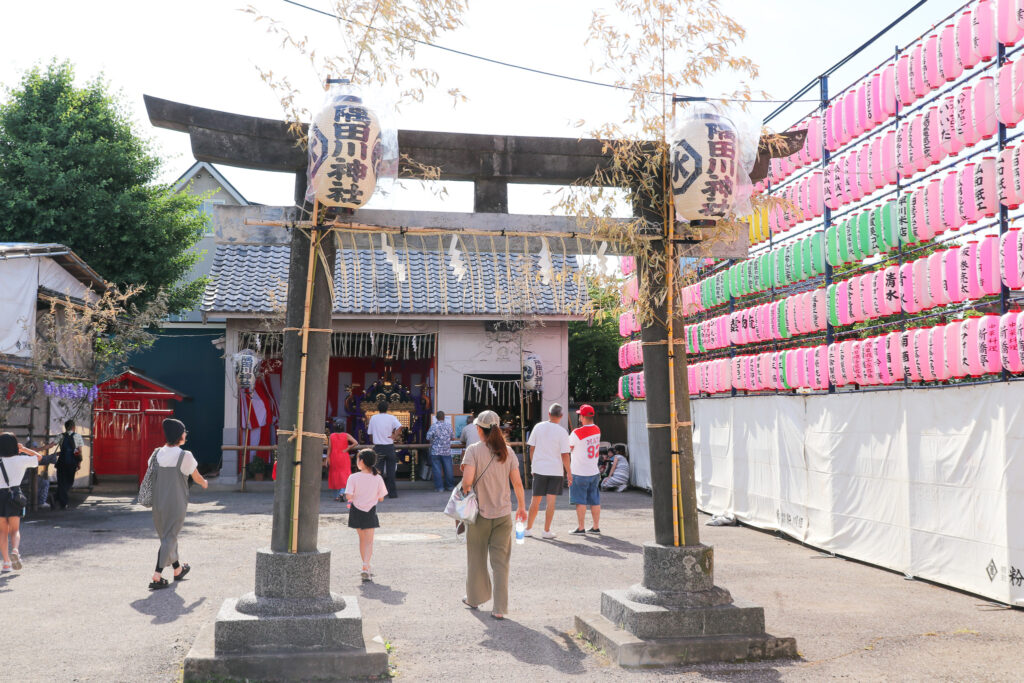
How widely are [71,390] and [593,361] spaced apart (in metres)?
14.7

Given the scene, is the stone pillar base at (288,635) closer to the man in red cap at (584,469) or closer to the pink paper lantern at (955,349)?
the pink paper lantern at (955,349)

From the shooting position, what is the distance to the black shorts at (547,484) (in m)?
11.5

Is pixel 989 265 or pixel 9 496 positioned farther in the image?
pixel 9 496

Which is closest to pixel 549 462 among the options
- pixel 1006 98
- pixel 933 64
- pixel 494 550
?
pixel 494 550

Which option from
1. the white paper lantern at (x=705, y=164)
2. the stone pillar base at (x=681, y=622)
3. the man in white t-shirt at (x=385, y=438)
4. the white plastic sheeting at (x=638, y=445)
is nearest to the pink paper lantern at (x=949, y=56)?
the white paper lantern at (x=705, y=164)

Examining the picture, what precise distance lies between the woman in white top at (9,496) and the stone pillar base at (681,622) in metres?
6.54

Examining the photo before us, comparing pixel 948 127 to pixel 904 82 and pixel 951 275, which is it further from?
pixel 951 275

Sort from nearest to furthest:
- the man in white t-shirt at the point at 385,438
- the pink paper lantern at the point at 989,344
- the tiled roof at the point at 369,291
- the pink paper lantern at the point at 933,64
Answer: the pink paper lantern at the point at 989,344 → the pink paper lantern at the point at 933,64 → the man in white t-shirt at the point at 385,438 → the tiled roof at the point at 369,291

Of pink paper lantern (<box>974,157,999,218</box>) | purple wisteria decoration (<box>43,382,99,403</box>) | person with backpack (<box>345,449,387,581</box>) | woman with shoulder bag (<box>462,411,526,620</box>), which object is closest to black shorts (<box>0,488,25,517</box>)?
person with backpack (<box>345,449,387,581</box>)

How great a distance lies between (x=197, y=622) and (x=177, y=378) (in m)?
17.9

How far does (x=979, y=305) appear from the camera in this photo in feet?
32.2

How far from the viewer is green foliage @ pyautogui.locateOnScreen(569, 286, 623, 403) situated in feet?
85.2

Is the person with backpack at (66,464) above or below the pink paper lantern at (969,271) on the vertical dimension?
below

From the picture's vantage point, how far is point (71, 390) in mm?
15469
